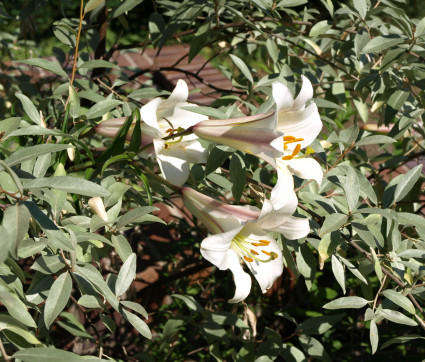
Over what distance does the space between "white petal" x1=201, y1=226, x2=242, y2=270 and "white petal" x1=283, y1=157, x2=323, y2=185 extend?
0.16 metres

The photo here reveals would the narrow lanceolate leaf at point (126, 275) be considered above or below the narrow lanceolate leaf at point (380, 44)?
below

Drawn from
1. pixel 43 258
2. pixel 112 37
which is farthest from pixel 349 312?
pixel 112 37

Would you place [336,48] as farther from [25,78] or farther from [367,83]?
[25,78]

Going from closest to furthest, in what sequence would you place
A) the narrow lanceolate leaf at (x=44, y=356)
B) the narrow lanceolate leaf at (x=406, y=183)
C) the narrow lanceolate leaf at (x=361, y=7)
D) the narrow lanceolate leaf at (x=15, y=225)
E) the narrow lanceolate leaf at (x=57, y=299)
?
the narrow lanceolate leaf at (x=15, y=225) < the narrow lanceolate leaf at (x=44, y=356) < the narrow lanceolate leaf at (x=57, y=299) < the narrow lanceolate leaf at (x=406, y=183) < the narrow lanceolate leaf at (x=361, y=7)

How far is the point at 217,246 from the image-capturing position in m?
0.84

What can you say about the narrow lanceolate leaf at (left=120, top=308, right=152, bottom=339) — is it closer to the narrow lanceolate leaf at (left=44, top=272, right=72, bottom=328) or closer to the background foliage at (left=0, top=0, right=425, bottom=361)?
the background foliage at (left=0, top=0, right=425, bottom=361)

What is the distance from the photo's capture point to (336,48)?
1.58 metres

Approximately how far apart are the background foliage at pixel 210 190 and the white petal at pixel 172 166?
0.03 meters

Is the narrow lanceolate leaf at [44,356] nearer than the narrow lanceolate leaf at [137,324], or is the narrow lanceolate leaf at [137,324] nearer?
the narrow lanceolate leaf at [44,356]

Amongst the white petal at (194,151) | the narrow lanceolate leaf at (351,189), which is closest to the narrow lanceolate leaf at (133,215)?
the white petal at (194,151)

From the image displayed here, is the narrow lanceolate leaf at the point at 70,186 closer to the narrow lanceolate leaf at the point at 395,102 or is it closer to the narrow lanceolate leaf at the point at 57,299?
the narrow lanceolate leaf at the point at 57,299

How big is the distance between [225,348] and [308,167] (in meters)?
1.21

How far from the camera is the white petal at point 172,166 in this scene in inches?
37.0

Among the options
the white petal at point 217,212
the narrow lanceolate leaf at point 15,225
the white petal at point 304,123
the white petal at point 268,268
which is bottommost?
the white petal at point 268,268
